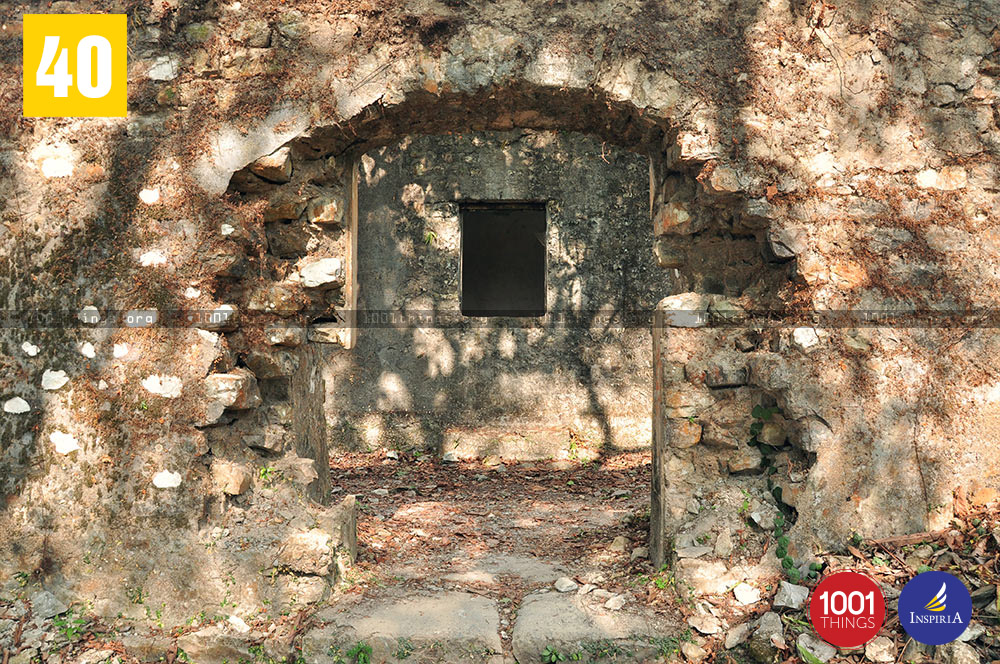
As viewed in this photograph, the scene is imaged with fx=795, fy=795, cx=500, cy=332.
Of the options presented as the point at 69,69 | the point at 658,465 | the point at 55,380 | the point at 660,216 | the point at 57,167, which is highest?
the point at 69,69

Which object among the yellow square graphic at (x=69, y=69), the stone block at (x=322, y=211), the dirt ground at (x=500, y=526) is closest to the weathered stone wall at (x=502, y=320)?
the dirt ground at (x=500, y=526)

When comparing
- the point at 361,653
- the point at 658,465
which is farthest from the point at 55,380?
the point at 658,465

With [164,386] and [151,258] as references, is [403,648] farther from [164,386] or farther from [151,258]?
[151,258]

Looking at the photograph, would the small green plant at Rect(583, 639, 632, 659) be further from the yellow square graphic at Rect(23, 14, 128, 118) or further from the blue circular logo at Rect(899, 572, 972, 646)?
the yellow square graphic at Rect(23, 14, 128, 118)

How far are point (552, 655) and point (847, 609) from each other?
124 cm

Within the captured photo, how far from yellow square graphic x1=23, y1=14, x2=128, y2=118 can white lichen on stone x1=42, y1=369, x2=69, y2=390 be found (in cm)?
121

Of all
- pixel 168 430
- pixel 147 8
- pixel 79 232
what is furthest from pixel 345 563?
pixel 147 8

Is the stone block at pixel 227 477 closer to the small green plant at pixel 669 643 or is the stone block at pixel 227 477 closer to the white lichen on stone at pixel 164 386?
the white lichen on stone at pixel 164 386

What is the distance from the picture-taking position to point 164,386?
3607 millimetres

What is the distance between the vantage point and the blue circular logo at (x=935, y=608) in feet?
10.4

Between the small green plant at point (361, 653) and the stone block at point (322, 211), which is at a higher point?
the stone block at point (322, 211)

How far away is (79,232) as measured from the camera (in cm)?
367

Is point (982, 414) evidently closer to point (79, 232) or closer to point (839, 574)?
point (839, 574)

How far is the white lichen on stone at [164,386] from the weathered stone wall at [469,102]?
14mm
